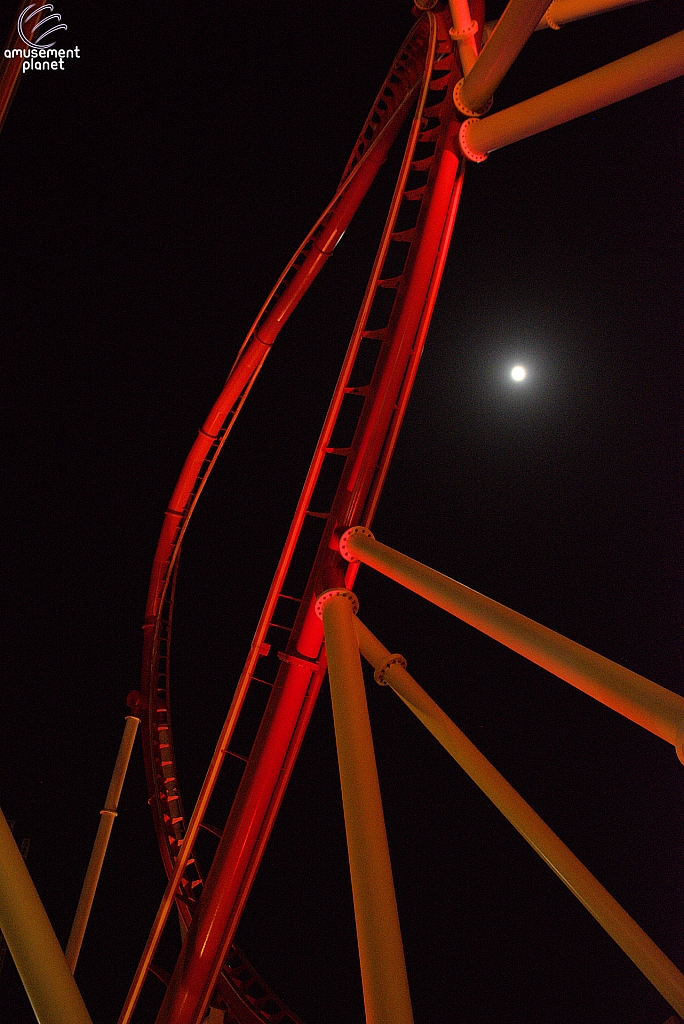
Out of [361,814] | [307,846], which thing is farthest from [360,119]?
[307,846]

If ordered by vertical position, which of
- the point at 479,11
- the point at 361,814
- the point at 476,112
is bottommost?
the point at 361,814

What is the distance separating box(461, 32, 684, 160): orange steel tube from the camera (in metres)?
3.09

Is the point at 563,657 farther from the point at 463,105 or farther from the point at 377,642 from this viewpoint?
the point at 463,105

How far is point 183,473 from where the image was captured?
9148 millimetres

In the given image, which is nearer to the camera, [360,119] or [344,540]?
[344,540]

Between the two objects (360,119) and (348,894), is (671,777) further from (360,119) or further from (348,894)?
(360,119)

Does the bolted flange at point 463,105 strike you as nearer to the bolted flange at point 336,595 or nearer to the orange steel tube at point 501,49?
the orange steel tube at point 501,49

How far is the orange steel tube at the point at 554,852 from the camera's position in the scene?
2.95 metres

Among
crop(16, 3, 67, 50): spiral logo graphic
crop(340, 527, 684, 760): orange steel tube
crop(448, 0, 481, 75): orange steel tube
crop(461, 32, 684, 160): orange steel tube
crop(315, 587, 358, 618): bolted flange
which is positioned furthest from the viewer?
crop(16, 3, 67, 50): spiral logo graphic

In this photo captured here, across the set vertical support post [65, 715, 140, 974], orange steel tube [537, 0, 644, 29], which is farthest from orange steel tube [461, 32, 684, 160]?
vertical support post [65, 715, 140, 974]

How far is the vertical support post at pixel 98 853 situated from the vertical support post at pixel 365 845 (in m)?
4.96

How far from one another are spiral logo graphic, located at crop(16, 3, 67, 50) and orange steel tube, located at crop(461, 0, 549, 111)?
5537mm

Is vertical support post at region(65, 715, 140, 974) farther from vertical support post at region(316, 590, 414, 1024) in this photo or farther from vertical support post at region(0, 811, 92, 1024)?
vertical support post at region(0, 811, 92, 1024)

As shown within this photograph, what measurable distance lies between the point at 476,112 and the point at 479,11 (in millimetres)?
2102
